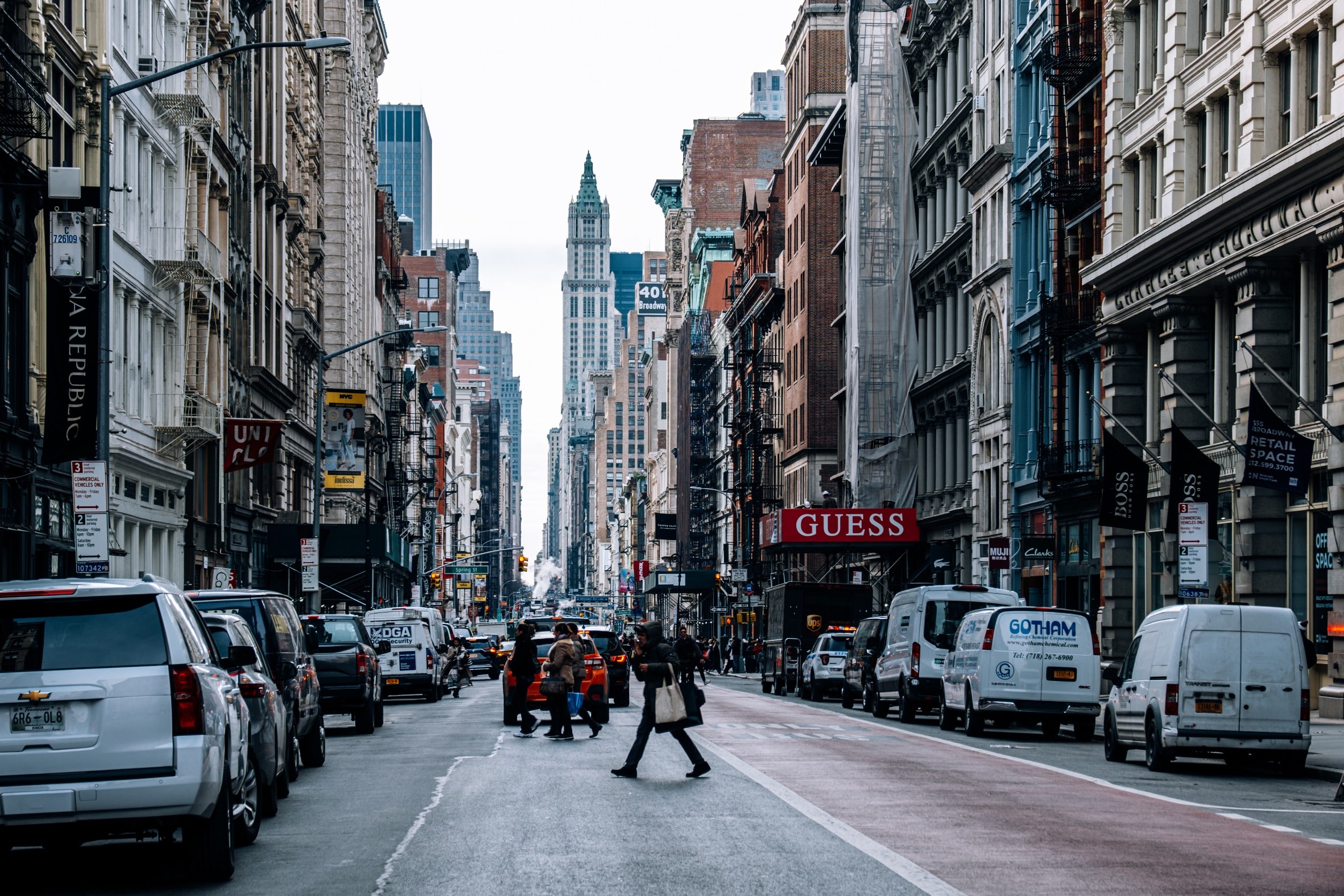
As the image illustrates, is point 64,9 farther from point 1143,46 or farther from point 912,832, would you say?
point 912,832

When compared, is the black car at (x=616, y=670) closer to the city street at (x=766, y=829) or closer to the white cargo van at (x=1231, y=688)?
the city street at (x=766, y=829)

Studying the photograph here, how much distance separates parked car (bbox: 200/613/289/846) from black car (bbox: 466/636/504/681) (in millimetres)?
47470

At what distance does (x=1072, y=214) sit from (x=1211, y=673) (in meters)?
27.9

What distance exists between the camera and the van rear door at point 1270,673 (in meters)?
22.7

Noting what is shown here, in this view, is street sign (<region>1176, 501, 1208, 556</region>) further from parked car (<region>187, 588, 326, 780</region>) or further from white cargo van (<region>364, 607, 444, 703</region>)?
white cargo van (<region>364, 607, 444, 703</region>)

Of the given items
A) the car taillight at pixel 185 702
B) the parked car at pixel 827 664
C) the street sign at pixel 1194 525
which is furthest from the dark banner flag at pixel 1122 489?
the car taillight at pixel 185 702

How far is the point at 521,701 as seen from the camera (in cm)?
2912

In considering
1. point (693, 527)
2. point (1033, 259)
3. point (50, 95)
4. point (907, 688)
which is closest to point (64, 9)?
point (50, 95)

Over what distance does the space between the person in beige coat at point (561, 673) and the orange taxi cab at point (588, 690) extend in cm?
65

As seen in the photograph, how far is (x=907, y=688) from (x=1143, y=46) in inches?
689

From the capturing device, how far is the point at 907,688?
1342 inches

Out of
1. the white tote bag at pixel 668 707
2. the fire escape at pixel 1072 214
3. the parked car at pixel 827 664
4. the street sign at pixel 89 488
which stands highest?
the fire escape at pixel 1072 214

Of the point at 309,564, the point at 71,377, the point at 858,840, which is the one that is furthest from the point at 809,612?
the point at 858,840

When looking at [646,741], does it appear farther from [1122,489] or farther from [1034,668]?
[1122,489]
